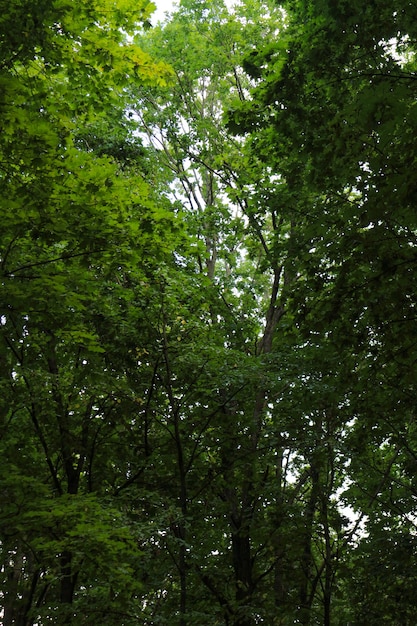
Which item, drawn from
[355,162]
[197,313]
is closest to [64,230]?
[355,162]

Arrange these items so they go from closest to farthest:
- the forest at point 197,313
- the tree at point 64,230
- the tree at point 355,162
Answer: the tree at point 355,162 → the forest at point 197,313 → the tree at point 64,230

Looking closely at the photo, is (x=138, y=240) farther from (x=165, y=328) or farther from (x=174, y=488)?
(x=174, y=488)

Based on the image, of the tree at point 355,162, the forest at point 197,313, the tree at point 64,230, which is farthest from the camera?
the tree at point 64,230

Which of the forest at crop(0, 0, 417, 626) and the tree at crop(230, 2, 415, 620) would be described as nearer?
the tree at crop(230, 2, 415, 620)

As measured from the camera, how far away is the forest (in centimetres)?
516

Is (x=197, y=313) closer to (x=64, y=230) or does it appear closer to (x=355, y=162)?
(x=64, y=230)

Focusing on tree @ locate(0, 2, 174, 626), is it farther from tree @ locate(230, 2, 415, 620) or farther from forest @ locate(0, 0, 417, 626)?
tree @ locate(230, 2, 415, 620)

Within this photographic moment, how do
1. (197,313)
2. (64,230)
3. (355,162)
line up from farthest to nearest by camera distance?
(197,313), (64,230), (355,162)

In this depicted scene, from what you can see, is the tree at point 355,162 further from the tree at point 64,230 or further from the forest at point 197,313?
the tree at point 64,230

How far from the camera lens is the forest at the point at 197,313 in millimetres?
5160

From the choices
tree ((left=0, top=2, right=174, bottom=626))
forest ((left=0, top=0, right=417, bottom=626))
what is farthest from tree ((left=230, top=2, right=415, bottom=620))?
tree ((left=0, top=2, right=174, bottom=626))

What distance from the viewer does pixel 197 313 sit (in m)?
10.2

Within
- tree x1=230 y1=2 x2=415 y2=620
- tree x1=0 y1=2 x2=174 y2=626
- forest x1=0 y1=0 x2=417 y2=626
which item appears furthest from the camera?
tree x1=0 y1=2 x2=174 y2=626

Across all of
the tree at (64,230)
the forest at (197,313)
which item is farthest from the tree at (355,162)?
the tree at (64,230)
